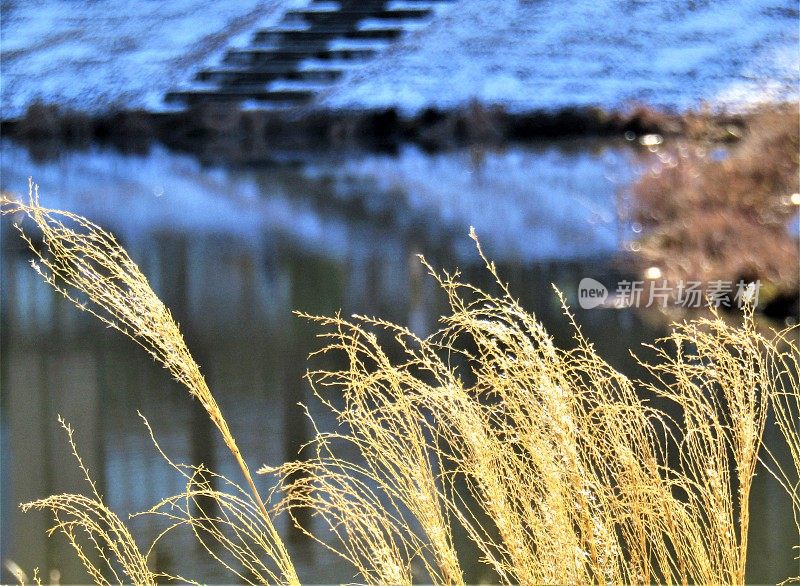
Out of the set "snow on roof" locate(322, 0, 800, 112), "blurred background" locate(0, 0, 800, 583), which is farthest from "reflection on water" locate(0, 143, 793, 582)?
"snow on roof" locate(322, 0, 800, 112)

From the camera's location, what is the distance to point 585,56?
3926mm

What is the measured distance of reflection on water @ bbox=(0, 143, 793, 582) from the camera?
5.43ft

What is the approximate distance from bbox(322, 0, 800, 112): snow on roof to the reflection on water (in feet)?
0.93

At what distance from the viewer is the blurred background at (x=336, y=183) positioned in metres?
1.88

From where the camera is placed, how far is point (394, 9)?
447cm

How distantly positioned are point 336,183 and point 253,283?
1437 mm

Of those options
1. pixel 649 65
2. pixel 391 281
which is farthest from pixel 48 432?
pixel 649 65

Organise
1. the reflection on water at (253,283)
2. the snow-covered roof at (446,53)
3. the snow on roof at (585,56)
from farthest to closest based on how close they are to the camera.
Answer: the snow-covered roof at (446,53) → the snow on roof at (585,56) → the reflection on water at (253,283)

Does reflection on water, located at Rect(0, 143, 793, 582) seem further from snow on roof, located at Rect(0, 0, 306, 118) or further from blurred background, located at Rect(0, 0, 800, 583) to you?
snow on roof, located at Rect(0, 0, 306, 118)

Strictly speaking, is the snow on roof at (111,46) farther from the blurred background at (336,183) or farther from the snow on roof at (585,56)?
the snow on roof at (585,56)

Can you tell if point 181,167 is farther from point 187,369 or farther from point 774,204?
point 187,369

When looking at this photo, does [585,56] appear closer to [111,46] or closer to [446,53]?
[446,53]

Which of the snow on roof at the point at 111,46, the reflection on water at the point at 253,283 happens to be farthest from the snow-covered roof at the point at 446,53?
the reflection on water at the point at 253,283

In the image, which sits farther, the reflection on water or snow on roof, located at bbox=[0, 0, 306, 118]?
snow on roof, located at bbox=[0, 0, 306, 118]
